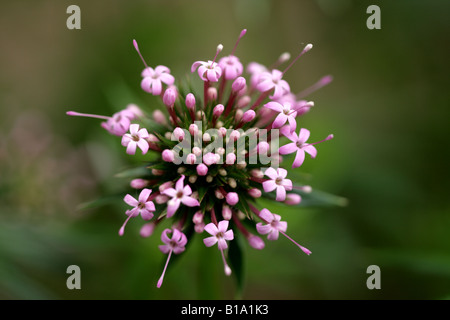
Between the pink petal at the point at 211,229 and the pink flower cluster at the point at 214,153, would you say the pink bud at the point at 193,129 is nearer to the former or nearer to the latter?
the pink flower cluster at the point at 214,153

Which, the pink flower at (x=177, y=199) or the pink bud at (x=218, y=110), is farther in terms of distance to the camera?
the pink bud at (x=218, y=110)

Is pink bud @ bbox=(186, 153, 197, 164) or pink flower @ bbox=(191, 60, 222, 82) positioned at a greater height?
pink flower @ bbox=(191, 60, 222, 82)

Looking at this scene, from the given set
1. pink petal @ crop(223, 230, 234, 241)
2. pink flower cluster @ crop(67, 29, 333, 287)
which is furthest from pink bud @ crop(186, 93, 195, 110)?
pink petal @ crop(223, 230, 234, 241)

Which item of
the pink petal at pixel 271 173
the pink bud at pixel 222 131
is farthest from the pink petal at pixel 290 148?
the pink bud at pixel 222 131

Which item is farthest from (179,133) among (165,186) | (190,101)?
(165,186)

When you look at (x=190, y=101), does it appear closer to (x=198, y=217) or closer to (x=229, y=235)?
(x=198, y=217)

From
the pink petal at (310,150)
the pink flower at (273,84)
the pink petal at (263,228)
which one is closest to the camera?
the pink petal at (263,228)

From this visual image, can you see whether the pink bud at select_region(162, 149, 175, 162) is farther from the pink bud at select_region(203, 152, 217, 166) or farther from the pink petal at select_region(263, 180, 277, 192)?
the pink petal at select_region(263, 180, 277, 192)
